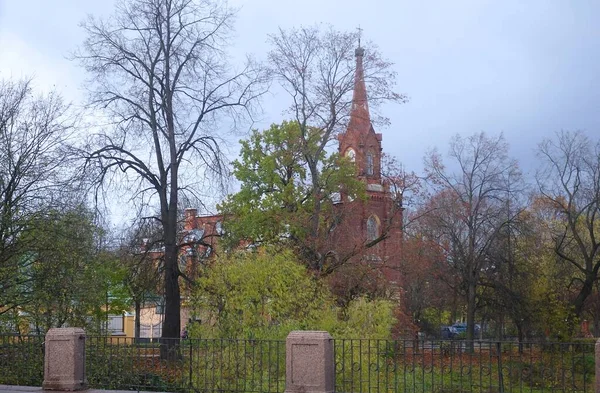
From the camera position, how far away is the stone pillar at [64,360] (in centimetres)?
1650

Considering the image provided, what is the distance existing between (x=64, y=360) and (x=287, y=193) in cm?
2802

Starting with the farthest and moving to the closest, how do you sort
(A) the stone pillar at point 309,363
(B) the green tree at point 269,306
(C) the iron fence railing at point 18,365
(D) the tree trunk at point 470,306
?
1. (D) the tree trunk at point 470,306
2. (B) the green tree at point 269,306
3. (C) the iron fence railing at point 18,365
4. (A) the stone pillar at point 309,363

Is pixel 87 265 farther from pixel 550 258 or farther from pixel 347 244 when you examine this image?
pixel 550 258

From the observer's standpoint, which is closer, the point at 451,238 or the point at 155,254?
the point at 155,254

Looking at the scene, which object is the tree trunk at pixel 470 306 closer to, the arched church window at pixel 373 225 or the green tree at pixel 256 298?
the arched church window at pixel 373 225

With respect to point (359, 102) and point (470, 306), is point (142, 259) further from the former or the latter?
point (470, 306)

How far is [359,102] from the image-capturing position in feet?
133

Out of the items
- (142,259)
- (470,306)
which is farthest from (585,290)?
(142,259)

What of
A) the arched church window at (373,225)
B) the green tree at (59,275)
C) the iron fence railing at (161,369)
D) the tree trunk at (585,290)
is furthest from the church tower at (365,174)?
the iron fence railing at (161,369)

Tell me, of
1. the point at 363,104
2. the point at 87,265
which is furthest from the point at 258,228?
the point at 87,265

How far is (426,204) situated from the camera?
1849 inches

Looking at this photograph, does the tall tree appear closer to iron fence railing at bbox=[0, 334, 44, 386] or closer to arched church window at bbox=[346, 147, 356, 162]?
iron fence railing at bbox=[0, 334, 44, 386]

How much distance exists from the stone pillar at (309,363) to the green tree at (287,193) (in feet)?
65.5

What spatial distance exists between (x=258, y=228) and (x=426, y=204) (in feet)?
35.2
